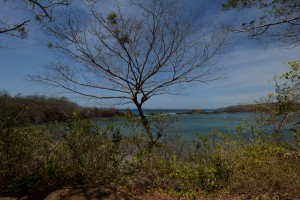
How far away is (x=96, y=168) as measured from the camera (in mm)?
5570

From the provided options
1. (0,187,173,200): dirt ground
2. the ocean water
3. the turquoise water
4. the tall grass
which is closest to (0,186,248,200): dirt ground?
(0,187,173,200): dirt ground

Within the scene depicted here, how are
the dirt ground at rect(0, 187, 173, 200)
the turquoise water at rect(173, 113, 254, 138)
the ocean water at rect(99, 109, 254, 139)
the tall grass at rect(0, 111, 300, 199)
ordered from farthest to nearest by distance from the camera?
the turquoise water at rect(173, 113, 254, 138) → the ocean water at rect(99, 109, 254, 139) → the tall grass at rect(0, 111, 300, 199) → the dirt ground at rect(0, 187, 173, 200)

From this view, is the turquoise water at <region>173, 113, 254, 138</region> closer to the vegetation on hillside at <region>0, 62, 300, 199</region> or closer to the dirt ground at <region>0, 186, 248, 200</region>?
the vegetation on hillside at <region>0, 62, 300, 199</region>

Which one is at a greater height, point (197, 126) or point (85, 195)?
point (197, 126)

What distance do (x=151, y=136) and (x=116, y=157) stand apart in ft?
5.25

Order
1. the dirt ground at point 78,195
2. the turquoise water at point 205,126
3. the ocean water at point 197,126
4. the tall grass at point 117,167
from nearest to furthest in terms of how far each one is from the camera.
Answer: the dirt ground at point 78,195 → the tall grass at point 117,167 → the ocean water at point 197,126 → the turquoise water at point 205,126

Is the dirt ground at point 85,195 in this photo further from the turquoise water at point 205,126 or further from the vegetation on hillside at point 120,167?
the turquoise water at point 205,126

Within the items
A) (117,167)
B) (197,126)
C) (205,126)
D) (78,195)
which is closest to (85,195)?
(78,195)

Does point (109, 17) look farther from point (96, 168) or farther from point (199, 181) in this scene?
point (199, 181)

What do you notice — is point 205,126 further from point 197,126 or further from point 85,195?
point 85,195

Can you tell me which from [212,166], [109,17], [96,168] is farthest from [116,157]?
[109,17]

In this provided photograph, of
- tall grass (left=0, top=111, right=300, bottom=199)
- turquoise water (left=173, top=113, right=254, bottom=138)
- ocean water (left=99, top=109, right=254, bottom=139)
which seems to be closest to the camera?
tall grass (left=0, top=111, right=300, bottom=199)

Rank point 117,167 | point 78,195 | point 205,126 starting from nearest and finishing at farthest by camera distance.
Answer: point 78,195
point 117,167
point 205,126

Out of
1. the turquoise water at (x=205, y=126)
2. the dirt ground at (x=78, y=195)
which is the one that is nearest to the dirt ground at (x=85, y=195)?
the dirt ground at (x=78, y=195)
